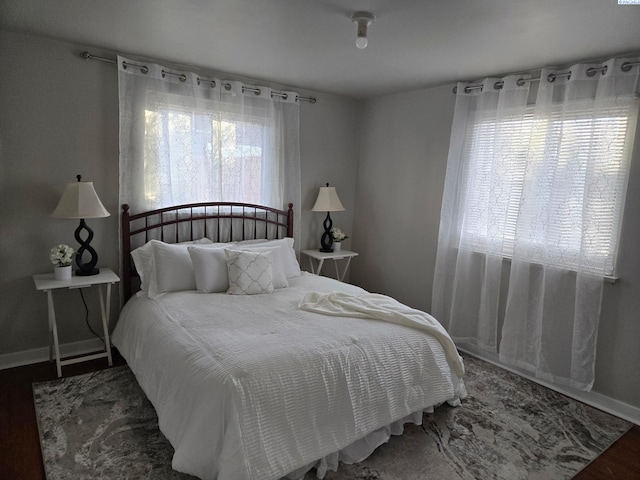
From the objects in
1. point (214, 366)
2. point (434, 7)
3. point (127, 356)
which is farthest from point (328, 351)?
point (434, 7)

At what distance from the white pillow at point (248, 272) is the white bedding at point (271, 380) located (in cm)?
31

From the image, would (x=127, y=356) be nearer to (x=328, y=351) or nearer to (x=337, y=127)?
(x=328, y=351)

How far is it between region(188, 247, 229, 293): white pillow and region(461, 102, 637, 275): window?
214cm

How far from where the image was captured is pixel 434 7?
211 centimetres

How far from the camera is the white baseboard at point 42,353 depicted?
3.05 meters

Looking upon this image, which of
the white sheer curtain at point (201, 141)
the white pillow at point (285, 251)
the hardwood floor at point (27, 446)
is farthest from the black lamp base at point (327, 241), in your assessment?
the hardwood floor at point (27, 446)

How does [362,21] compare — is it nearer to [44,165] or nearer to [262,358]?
[262,358]

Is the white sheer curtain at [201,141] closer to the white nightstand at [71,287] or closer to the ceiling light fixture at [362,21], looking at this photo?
the white nightstand at [71,287]

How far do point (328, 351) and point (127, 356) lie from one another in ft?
5.20

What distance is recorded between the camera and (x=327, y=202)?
435 cm

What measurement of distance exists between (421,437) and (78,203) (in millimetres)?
2786

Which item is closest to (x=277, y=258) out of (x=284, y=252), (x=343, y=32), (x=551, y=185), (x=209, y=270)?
(x=284, y=252)

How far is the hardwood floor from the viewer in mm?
2062

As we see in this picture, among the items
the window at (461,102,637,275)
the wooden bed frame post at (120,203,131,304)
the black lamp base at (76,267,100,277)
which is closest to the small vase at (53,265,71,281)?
the black lamp base at (76,267,100,277)
